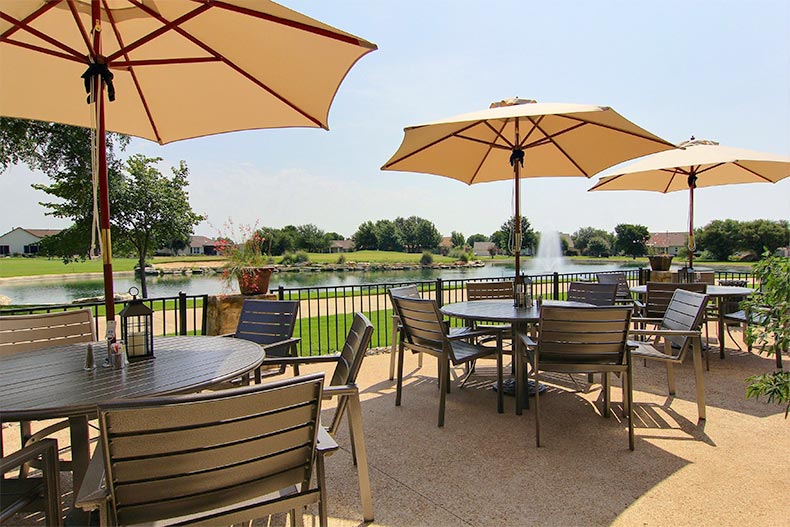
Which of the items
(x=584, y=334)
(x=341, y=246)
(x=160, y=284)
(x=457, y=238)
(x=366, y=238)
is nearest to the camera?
(x=584, y=334)

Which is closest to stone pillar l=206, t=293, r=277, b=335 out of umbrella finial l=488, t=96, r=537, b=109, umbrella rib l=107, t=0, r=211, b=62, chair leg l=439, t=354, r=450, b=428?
chair leg l=439, t=354, r=450, b=428

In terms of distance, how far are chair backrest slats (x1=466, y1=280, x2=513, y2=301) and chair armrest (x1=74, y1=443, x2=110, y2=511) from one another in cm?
408

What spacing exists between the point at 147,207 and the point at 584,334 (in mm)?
18988

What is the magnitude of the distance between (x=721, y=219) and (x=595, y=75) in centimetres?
4136

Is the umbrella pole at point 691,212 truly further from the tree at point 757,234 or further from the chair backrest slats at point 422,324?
the tree at point 757,234

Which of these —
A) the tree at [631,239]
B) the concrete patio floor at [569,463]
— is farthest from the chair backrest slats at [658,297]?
the tree at [631,239]

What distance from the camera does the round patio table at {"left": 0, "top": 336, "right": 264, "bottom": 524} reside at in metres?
1.49

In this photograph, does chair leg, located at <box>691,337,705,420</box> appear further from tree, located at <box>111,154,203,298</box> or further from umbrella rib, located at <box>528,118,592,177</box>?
tree, located at <box>111,154,203,298</box>

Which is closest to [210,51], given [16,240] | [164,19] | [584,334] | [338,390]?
[164,19]

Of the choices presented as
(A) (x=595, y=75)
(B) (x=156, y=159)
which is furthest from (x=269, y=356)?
(B) (x=156, y=159)

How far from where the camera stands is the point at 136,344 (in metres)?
2.15

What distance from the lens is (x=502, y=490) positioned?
7.60ft

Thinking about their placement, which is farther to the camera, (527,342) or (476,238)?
(476,238)

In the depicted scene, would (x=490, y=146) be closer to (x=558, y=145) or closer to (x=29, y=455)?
(x=558, y=145)
